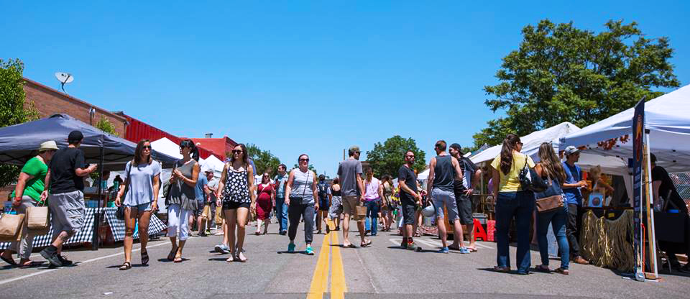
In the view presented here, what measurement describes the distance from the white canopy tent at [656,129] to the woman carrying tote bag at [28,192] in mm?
8602

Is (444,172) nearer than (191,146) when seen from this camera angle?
No

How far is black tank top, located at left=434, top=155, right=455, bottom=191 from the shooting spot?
29.6 feet

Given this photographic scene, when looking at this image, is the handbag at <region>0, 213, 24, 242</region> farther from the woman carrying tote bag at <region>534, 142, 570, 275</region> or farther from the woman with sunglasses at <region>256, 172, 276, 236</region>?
the woman with sunglasses at <region>256, 172, 276, 236</region>

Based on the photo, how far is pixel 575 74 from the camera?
32125mm

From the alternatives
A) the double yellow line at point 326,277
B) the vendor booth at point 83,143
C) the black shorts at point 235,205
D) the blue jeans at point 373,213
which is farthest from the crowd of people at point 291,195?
the blue jeans at point 373,213

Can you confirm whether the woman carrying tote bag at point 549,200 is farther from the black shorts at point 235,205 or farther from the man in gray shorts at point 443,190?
the black shorts at point 235,205

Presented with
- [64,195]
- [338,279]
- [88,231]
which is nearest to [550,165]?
[338,279]

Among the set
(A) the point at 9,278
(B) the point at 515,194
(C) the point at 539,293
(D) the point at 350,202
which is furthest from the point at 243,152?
(C) the point at 539,293

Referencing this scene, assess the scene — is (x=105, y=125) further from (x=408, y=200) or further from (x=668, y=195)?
(x=668, y=195)

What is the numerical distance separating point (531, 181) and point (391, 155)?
122 m

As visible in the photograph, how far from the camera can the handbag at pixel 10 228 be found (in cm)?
682

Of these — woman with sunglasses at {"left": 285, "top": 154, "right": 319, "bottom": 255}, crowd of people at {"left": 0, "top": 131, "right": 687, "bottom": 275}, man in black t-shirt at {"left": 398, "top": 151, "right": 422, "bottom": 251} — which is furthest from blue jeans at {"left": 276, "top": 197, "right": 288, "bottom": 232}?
woman with sunglasses at {"left": 285, "top": 154, "right": 319, "bottom": 255}

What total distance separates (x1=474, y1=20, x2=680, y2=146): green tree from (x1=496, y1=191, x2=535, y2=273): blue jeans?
26.4 meters

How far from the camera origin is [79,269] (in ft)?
22.7
